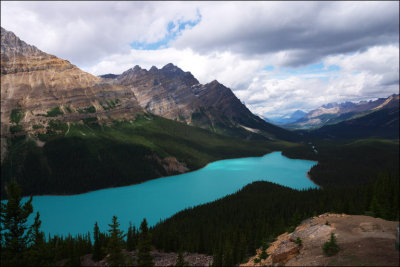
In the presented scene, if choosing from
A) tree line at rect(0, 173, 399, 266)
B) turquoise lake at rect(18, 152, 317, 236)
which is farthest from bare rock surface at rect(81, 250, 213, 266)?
turquoise lake at rect(18, 152, 317, 236)

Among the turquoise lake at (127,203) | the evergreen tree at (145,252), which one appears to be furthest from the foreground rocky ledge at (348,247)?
the turquoise lake at (127,203)

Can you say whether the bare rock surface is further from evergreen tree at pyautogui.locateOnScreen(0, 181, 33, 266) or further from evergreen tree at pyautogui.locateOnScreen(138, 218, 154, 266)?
evergreen tree at pyautogui.locateOnScreen(0, 181, 33, 266)

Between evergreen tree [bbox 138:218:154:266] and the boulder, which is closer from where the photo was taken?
the boulder

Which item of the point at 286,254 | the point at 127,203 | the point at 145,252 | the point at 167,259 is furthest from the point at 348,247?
the point at 127,203

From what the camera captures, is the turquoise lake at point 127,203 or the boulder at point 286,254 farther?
the turquoise lake at point 127,203

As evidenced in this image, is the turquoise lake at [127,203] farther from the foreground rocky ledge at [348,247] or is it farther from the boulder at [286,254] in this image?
the foreground rocky ledge at [348,247]

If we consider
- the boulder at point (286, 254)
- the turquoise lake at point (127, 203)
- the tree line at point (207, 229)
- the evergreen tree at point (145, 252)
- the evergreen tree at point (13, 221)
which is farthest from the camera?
the turquoise lake at point (127, 203)

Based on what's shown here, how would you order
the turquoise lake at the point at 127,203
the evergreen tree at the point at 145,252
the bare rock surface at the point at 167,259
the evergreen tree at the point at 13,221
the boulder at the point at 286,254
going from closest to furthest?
1. the boulder at the point at 286,254
2. the evergreen tree at the point at 145,252
3. the evergreen tree at the point at 13,221
4. the bare rock surface at the point at 167,259
5. the turquoise lake at the point at 127,203

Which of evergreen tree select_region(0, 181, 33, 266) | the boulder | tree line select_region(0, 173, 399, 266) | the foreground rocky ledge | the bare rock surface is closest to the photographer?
the foreground rocky ledge

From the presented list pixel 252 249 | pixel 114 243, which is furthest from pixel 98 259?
pixel 252 249

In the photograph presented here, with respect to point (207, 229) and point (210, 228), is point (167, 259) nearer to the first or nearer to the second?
point (207, 229)
